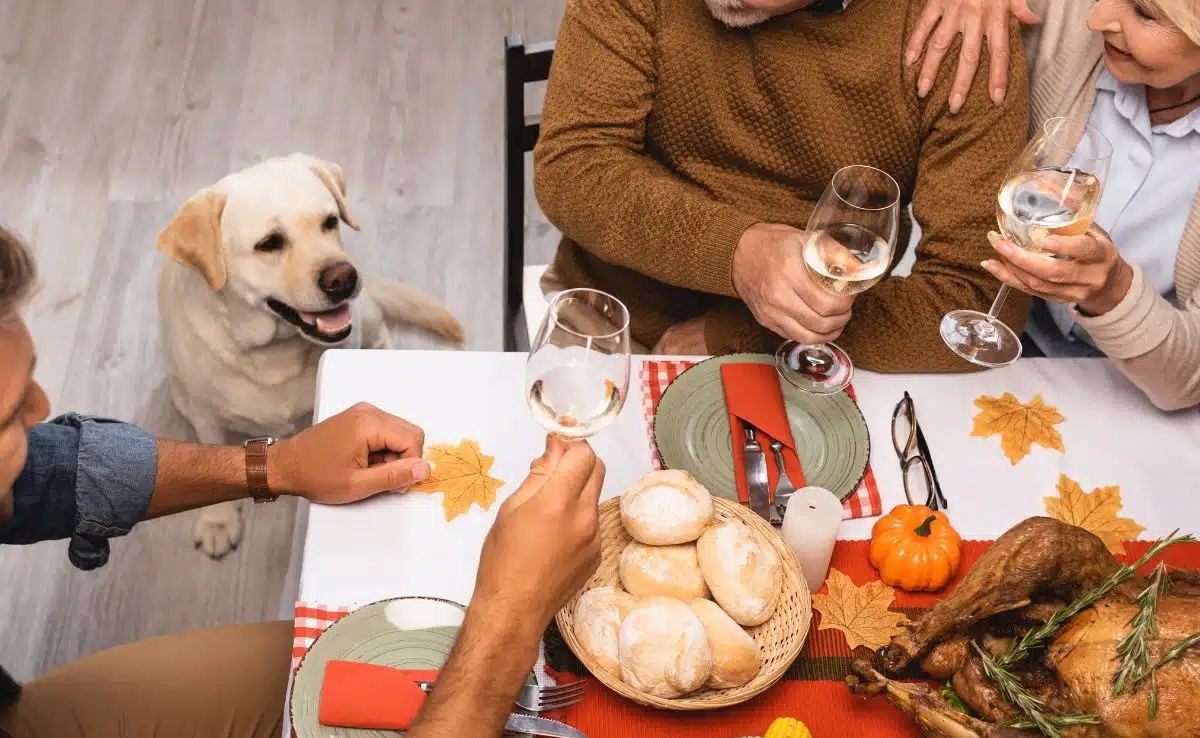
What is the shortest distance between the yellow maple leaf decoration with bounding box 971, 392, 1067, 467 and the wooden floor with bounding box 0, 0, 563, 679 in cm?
146

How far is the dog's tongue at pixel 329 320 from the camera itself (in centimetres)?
194

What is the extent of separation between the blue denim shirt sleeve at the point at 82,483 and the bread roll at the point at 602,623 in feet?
2.09

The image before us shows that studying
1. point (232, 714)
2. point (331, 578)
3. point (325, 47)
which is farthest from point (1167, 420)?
point (325, 47)

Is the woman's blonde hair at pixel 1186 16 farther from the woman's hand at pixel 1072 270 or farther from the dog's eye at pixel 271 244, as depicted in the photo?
the dog's eye at pixel 271 244

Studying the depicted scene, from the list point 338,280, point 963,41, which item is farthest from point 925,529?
point 338,280

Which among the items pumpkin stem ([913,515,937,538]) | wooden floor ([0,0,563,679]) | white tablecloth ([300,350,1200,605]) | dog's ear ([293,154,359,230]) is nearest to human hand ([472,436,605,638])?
white tablecloth ([300,350,1200,605])

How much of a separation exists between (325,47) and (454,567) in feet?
8.19

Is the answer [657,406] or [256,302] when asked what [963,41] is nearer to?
[657,406]

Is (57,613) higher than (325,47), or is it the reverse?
(325,47)

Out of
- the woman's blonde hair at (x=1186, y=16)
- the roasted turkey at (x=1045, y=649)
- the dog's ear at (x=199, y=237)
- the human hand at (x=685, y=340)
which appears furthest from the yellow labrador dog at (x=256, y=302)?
the woman's blonde hair at (x=1186, y=16)

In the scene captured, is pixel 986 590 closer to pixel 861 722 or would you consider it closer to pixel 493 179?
pixel 861 722

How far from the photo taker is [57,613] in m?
2.06

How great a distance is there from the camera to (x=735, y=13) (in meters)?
1.44

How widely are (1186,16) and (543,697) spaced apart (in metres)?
1.17
